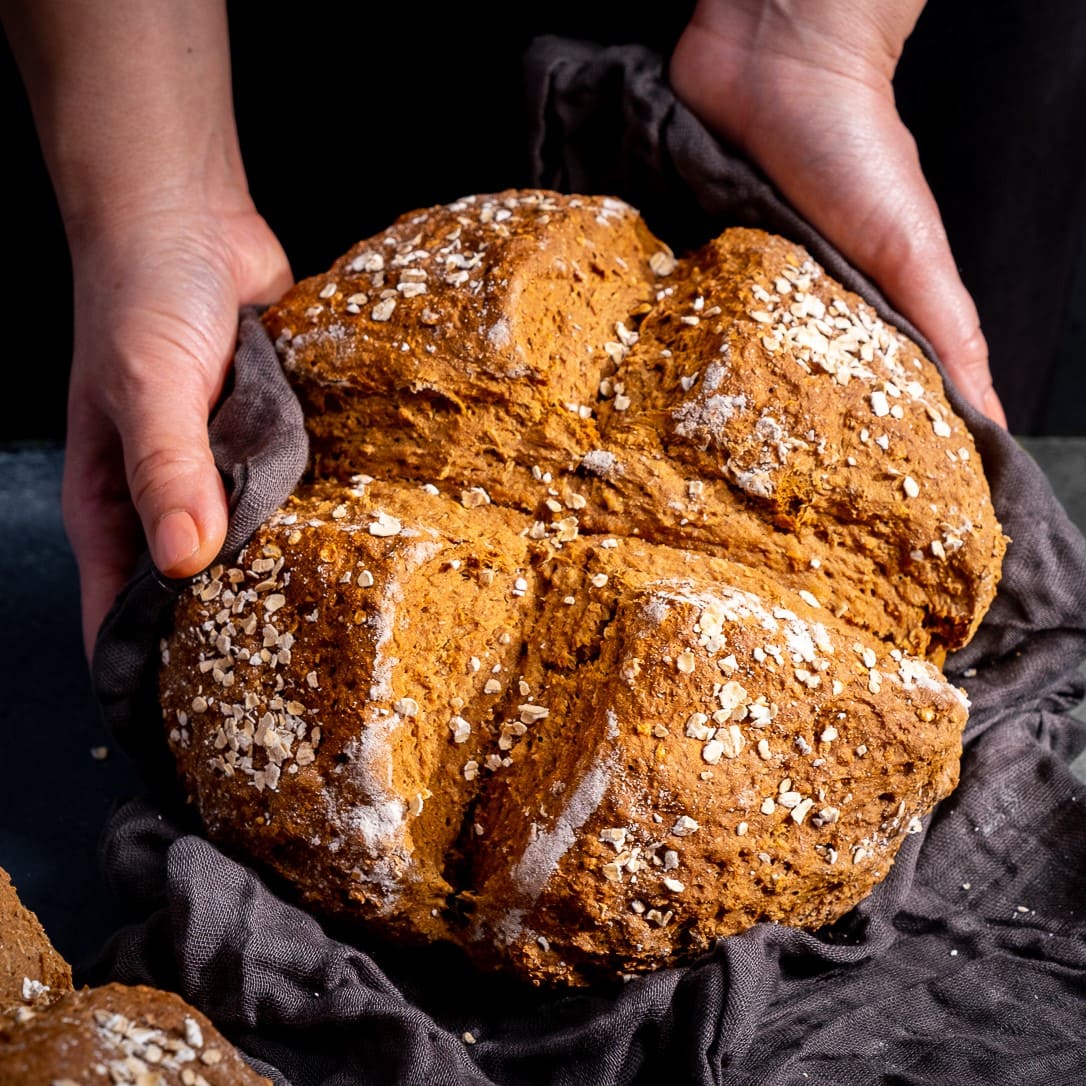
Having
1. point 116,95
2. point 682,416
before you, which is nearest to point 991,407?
point 682,416

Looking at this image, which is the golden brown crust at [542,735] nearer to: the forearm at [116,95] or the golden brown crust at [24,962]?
the golden brown crust at [24,962]

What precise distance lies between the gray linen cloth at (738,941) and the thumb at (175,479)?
0.05 meters

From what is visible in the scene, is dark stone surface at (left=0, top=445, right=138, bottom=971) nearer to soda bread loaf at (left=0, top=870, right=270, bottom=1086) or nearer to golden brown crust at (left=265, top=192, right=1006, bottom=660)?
soda bread loaf at (left=0, top=870, right=270, bottom=1086)

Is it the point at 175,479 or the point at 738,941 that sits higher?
the point at 175,479

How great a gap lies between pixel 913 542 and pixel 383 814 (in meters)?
0.88

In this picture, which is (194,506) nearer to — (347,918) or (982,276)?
(347,918)

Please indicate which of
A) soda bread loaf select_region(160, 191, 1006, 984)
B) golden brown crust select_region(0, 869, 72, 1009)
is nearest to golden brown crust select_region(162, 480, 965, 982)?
soda bread loaf select_region(160, 191, 1006, 984)

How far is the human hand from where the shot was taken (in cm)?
217

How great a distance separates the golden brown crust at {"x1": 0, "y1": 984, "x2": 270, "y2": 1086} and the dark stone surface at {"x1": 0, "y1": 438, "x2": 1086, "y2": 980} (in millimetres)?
651

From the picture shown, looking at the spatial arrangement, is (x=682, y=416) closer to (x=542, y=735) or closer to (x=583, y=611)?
(x=583, y=611)

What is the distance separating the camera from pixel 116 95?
89.6 inches

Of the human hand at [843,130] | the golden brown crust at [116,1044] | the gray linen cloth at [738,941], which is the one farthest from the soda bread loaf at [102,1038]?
the human hand at [843,130]

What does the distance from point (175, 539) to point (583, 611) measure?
582 millimetres

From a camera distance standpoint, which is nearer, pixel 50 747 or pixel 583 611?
pixel 583 611
